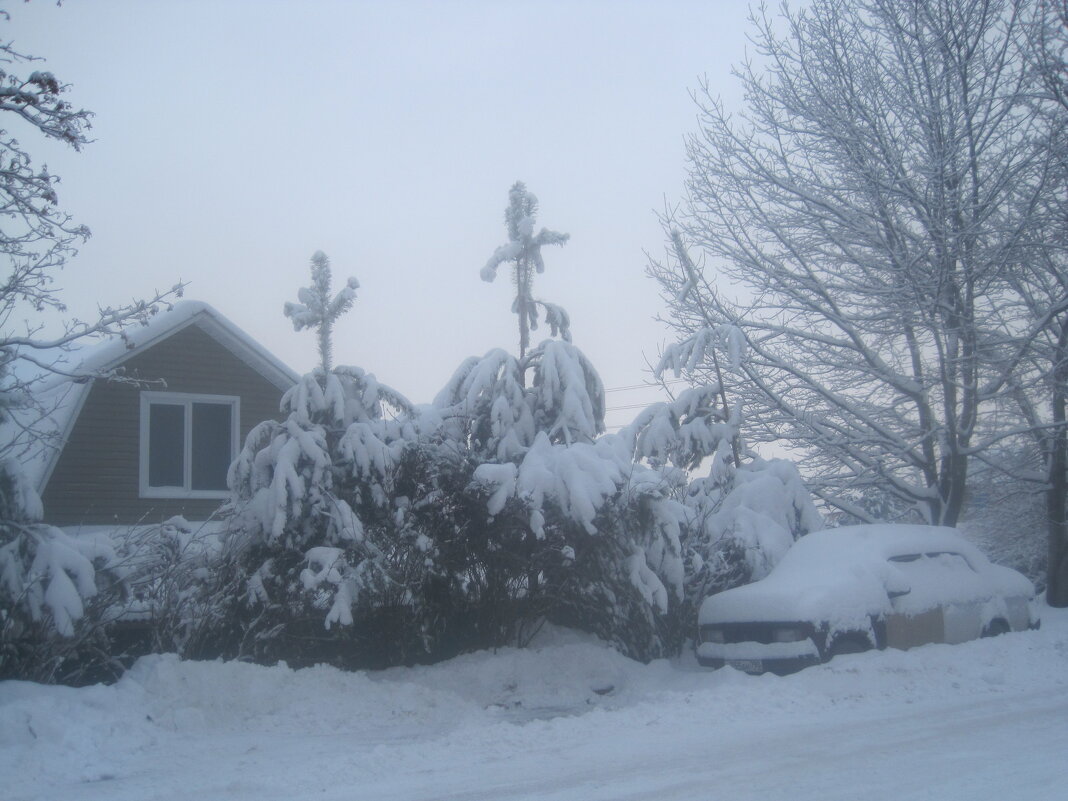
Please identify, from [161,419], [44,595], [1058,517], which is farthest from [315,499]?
[1058,517]

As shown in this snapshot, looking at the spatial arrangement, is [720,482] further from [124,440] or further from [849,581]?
[124,440]

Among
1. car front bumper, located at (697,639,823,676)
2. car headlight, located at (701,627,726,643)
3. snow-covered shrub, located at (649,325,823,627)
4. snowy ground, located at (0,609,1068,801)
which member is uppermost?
snow-covered shrub, located at (649,325,823,627)

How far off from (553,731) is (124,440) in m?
9.53

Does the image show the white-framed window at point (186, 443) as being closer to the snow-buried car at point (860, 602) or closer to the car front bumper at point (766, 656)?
the snow-buried car at point (860, 602)

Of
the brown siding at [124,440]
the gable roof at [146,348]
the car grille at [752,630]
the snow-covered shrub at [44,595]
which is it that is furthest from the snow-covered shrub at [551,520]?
the brown siding at [124,440]

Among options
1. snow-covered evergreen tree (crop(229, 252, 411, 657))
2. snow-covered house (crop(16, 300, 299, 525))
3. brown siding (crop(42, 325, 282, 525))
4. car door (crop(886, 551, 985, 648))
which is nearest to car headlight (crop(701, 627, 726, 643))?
car door (crop(886, 551, 985, 648))

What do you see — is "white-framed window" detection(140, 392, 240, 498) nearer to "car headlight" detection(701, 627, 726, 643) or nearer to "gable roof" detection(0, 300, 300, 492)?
"gable roof" detection(0, 300, 300, 492)

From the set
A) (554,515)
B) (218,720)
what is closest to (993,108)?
(554,515)

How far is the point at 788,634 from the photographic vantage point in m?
10.3

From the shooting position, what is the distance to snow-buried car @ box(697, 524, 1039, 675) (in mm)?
10289

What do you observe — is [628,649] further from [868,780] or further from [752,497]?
[868,780]

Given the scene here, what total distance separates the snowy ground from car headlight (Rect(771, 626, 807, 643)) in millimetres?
408

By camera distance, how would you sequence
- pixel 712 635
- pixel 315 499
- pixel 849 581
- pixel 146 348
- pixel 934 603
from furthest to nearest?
pixel 146 348 → pixel 934 603 → pixel 712 635 → pixel 849 581 → pixel 315 499

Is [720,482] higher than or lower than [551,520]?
higher
